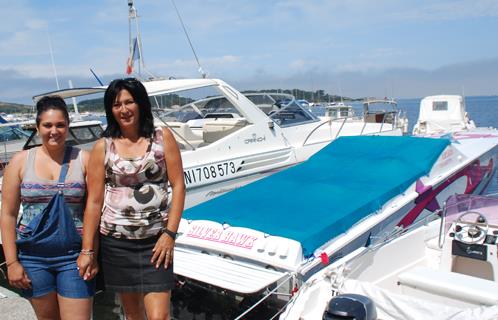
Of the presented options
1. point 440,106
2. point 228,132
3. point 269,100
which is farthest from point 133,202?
point 440,106

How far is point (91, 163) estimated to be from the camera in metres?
2.52

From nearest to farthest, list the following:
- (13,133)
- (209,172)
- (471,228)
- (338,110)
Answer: (471,228)
(209,172)
(13,133)
(338,110)

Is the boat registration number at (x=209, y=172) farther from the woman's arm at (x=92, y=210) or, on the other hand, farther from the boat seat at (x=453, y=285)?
the woman's arm at (x=92, y=210)

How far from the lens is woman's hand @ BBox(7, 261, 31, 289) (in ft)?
8.17

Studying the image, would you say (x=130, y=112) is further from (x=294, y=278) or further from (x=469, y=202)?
(x=469, y=202)

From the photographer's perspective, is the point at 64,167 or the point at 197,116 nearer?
the point at 64,167

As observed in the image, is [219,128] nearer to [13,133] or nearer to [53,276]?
[53,276]

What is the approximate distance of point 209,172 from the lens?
6.33 m

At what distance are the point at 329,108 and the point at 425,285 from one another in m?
17.9

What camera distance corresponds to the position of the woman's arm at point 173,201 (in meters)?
2.53

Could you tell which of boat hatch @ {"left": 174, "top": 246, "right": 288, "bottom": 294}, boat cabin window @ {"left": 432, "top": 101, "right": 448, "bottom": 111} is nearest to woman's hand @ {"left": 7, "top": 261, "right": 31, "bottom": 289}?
boat hatch @ {"left": 174, "top": 246, "right": 288, "bottom": 294}

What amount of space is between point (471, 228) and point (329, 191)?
134 centimetres

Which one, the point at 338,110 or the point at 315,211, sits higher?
the point at 338,110

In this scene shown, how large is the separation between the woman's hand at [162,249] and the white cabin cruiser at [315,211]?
1.04 meters
